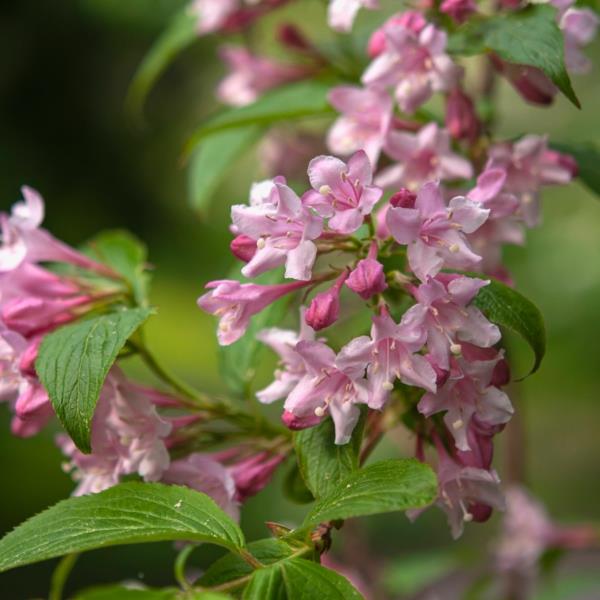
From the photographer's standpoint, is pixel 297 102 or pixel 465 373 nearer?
pixel 465 373

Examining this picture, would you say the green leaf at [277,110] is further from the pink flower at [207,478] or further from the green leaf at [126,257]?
the pink flower at [207,478]

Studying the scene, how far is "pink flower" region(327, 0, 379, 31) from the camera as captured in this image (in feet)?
4.18

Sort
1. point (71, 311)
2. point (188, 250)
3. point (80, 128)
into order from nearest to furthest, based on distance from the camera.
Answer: point (71, 311)
point (188, 250)
point (80, 128)

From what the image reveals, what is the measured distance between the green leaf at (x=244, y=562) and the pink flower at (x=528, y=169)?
0.52 meters

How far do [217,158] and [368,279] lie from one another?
2.53 ft

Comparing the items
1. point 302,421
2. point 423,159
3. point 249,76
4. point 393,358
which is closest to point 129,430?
point 302,421

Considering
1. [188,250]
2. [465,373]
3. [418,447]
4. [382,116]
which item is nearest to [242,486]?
[418,447]

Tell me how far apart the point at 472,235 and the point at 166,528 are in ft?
1.78

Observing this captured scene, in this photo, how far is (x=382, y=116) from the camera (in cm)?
129

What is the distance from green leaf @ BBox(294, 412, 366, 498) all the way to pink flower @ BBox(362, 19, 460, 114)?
0.45 metres

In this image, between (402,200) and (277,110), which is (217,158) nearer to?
(277,110)

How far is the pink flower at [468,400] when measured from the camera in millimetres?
996

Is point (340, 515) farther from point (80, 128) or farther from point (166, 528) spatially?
point (80, 128)

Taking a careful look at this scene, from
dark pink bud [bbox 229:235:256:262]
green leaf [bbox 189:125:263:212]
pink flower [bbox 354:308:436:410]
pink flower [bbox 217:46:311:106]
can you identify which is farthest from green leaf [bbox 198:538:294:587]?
pink flower [bbox 217:46:311:106]
